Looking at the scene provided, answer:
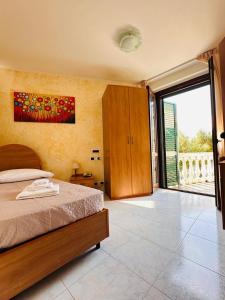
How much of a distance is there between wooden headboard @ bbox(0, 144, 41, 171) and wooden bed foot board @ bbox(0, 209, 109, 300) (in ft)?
A: 7.08

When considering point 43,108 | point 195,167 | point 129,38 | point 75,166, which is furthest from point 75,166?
point 195,167

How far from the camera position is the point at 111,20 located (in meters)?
2.15

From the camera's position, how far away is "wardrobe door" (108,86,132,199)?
3286 mm

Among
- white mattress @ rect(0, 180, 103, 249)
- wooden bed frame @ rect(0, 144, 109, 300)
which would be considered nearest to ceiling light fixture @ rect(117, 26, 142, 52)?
white mattress @ rect(0, 180, 103, 249)

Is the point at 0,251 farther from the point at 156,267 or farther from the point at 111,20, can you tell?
the point at 111,20

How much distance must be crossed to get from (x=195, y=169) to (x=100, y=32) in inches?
156

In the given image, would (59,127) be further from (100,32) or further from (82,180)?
(100,32)

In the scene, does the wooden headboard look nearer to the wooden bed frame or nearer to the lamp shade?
the lamp shade

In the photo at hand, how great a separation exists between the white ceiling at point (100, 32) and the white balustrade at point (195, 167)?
244 centimetres

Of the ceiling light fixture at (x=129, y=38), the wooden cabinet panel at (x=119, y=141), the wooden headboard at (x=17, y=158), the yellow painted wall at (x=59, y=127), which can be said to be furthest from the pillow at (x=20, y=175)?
the ceiling light fixture at (x=129, y=38)

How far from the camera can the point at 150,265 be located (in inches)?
54.6

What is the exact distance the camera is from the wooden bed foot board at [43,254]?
100cm

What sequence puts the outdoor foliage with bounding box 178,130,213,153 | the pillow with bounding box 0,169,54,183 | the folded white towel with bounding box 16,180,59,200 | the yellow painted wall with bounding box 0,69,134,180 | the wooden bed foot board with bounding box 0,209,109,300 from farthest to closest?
the outdoor foliage with bounding box 178,130,213,153, the yellow painted wall with bounding box 0,69,134,180, the pillow with bounding box 0,169,54,183, the folded white towel with bounding box 16,180,59,200, the wooden bed foot board with bounding box 0,209,109,300

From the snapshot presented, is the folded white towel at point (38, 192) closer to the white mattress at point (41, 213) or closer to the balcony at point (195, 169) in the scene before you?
the white mattress at point (41, 213)
